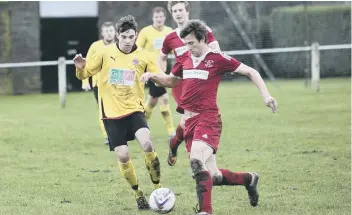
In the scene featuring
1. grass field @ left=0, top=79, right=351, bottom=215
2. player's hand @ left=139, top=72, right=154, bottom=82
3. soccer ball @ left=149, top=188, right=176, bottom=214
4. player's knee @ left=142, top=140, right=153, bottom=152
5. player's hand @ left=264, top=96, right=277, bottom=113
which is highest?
player's hand @ left=139, top=72, right=154, bottom=82

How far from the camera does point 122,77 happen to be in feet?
30.0

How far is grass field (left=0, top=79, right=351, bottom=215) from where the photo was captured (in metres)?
8.98

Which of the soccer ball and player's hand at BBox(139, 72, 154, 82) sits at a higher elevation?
player's hand at BBox(139, 72, 154, 82)

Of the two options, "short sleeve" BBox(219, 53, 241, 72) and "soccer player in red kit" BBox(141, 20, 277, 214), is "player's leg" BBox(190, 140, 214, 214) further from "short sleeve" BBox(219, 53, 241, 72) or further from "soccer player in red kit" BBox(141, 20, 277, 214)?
"short sleeve" BBox(219, 53, 241, 72)

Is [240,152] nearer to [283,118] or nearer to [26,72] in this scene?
[283,118]

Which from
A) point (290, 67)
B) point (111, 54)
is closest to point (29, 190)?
point (111, 54)

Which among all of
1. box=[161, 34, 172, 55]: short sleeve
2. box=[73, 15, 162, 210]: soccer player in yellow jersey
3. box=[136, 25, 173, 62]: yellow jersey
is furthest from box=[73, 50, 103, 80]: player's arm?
box=[136, 25, 173, 62]: yellow jersey

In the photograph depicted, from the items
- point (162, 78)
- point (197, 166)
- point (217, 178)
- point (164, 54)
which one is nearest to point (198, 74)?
point (162, 78)

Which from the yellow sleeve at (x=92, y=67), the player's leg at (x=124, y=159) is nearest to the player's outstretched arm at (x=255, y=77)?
the player's leg at (x=124, y=159)

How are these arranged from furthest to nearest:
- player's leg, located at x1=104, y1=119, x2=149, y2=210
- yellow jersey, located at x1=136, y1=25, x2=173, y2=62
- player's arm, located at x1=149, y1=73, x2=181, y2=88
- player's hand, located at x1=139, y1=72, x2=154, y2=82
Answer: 1. yellow jersey, located at x1=136, y1=25, x2=173, y2=62
2. player's leg, located at x1=104, y1=119, x2=149, y2=210
3. player's arm, located at x1=149, y1=73, x2=181, y2=88
4. player's hand, located at x1=139, y1=72, x2=154, y2=82

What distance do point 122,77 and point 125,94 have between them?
197 mm

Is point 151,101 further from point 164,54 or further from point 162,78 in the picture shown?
point 162,78

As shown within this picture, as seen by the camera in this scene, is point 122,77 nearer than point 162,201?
No

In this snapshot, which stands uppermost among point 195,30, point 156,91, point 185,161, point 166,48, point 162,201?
point 195,30
